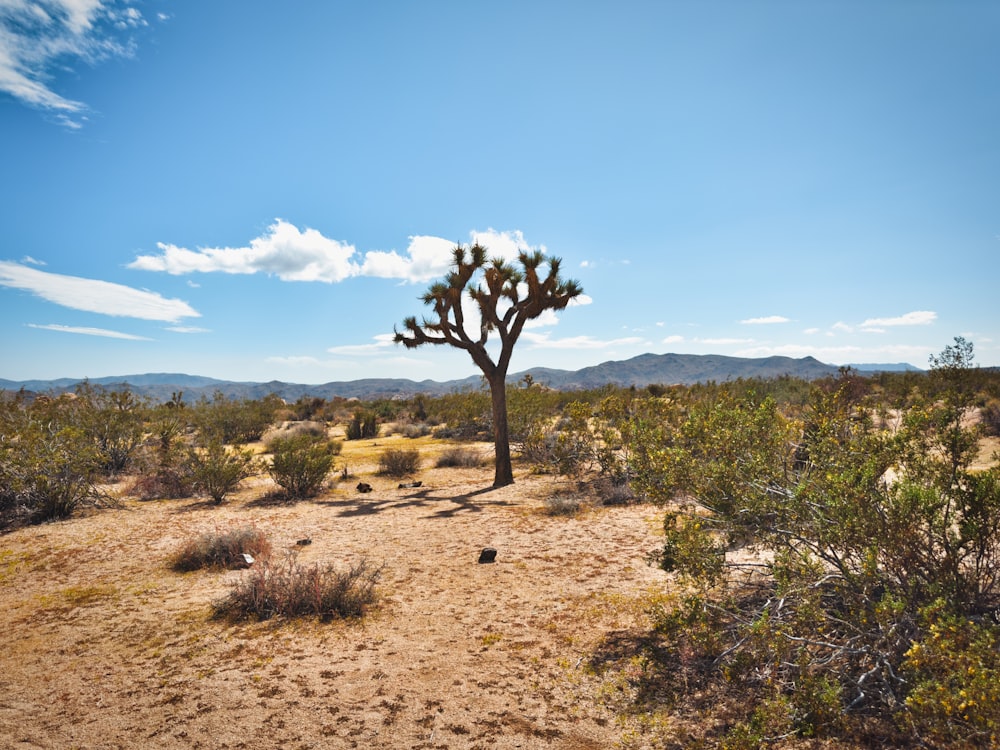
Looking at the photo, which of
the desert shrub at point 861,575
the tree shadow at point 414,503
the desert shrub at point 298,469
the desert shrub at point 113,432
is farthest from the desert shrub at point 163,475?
the desert shrub at point 861,575

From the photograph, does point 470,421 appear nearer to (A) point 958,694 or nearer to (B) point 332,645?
(B) point 332,645

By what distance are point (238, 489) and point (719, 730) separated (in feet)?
42.2

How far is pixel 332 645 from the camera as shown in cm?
506

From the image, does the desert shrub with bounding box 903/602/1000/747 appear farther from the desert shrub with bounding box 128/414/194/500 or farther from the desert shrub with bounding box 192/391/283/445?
the desert shrub with bounding box 192/391/283/445

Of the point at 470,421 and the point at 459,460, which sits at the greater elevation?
the point at 470,421

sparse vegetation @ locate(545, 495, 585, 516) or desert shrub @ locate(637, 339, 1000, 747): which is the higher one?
desert shrub @ locate(637, 339, 1000, 747)

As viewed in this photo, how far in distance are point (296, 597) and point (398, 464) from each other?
9498mm

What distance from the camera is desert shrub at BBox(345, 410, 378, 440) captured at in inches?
1006

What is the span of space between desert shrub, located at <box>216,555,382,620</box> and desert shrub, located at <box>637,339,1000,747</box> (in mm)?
3523

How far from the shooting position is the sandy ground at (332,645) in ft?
12.4

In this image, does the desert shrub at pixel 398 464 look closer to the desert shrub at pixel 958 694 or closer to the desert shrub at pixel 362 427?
the desert shrub at pixel 362 427

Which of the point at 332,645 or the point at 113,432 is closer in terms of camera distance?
the point at 332,645

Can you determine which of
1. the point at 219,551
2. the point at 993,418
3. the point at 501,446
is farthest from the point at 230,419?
the point at 993,418

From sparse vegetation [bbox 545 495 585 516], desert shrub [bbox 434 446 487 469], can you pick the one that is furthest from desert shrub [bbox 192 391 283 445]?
sparse vegetation [bbox 545 495 585 516]
